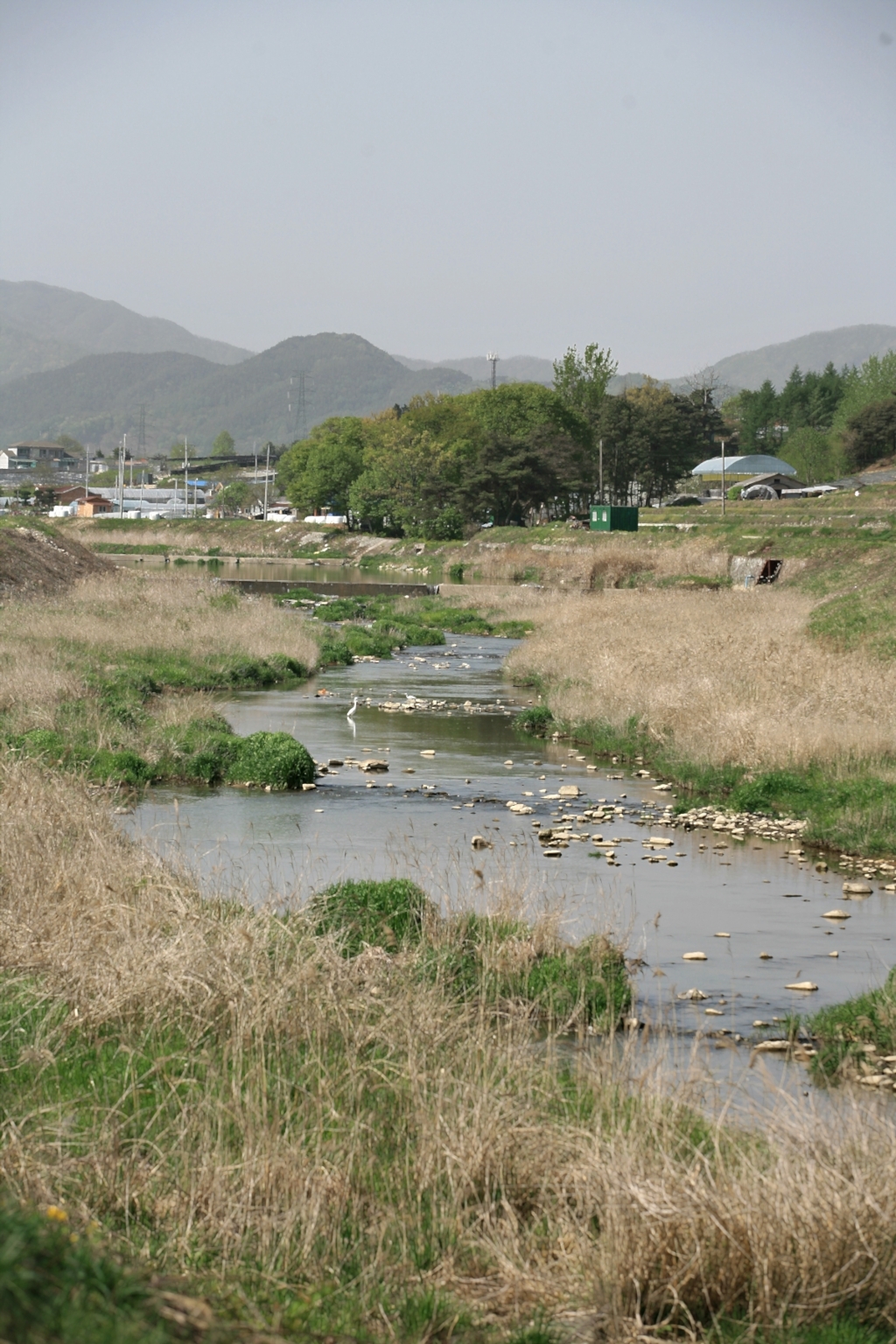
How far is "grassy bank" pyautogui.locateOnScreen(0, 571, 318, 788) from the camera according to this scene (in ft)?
73.4

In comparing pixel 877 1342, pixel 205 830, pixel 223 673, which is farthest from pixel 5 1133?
pixel 223 673

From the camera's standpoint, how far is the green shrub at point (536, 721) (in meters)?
29.5

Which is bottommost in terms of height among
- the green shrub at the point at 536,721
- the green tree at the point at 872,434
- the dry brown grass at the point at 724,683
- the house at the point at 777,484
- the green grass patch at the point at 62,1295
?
the green shrub at the point at 536,721

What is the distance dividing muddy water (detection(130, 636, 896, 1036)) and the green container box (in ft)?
218

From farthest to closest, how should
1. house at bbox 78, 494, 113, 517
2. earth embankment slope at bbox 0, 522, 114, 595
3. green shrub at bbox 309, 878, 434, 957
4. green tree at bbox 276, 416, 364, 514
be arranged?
house at bbox 78, 494, 113, 517
green tree at bbox 276, 416, 364, 514
earth embankment slope at bbox 0, 522, 114, 595
green shrub at bbox 309, 878, 434, 957

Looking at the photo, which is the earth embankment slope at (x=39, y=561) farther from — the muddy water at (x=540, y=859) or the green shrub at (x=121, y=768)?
the green shrub at (x=121, y=768)

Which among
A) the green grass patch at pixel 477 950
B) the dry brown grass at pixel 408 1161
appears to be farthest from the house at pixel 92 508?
the dry brown grass at pixel 408 1161

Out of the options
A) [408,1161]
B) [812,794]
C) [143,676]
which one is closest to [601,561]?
[143,676]

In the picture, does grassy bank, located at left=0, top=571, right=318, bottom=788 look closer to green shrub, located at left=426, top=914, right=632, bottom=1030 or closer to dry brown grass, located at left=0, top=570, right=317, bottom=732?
dry brown grass, located at left=0, top=570, right=317, bottom=732

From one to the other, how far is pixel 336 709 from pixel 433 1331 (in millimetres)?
25823

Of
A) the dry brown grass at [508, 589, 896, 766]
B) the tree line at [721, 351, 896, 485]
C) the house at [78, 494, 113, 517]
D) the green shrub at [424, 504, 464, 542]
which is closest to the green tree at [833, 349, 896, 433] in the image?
the tree line at [721, 351, 896, 485]

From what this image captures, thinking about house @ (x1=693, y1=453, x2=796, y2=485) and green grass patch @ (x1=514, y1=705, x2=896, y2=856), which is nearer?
green grass patch @ (x1=514, y1=705, x2=896, y2=856)

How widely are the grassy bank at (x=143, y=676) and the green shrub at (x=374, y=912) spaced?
7.64m

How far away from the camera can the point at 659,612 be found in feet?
148
